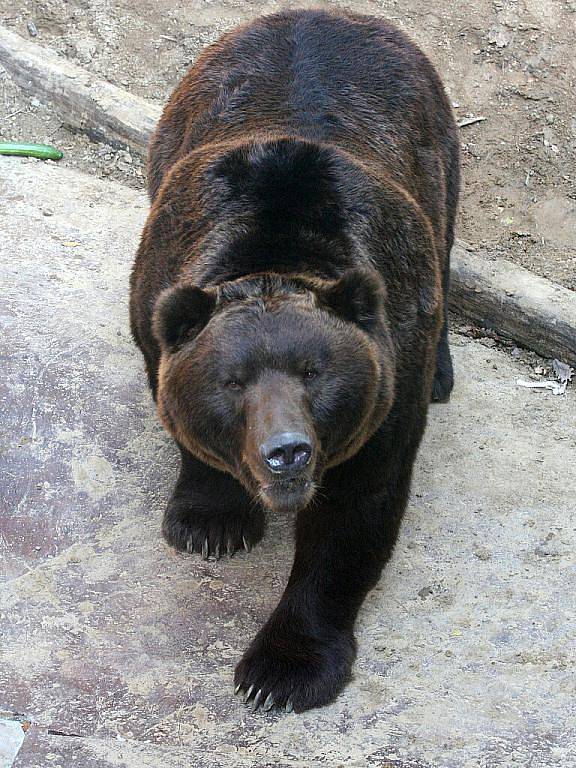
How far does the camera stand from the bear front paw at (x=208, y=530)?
16.1 feet

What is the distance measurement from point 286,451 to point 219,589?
1310 mm

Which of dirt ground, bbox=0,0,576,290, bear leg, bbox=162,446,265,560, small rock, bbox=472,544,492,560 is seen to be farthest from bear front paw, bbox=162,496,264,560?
dirt ground, bbox=0,0,576,290

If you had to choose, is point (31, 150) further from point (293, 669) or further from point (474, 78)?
point (293, 669)

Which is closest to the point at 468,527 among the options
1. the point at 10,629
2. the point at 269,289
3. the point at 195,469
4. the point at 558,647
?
the point at 558,647

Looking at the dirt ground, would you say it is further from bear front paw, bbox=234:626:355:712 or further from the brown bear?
bear front paw, bbox=234:626:355:712

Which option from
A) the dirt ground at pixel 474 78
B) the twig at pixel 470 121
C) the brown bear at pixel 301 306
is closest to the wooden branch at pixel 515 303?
the dirt ground at pixel 474 78

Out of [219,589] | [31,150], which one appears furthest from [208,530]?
[31,150]

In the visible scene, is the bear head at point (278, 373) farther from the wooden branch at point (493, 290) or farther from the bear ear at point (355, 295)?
the wooden branch at point (493, 290)

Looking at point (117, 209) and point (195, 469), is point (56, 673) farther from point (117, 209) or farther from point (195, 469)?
point (117, 209)

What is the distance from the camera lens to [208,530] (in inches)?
194

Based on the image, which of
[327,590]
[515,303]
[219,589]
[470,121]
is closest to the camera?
[327,590]

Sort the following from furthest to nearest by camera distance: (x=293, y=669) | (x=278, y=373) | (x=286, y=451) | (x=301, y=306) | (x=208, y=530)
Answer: (x=208, y=530), (x=293, y=669), (x=301, y=306), (x=278, y=373), (x=286, y=451)

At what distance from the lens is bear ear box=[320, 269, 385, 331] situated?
395 cm

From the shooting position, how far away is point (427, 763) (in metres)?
3.84
